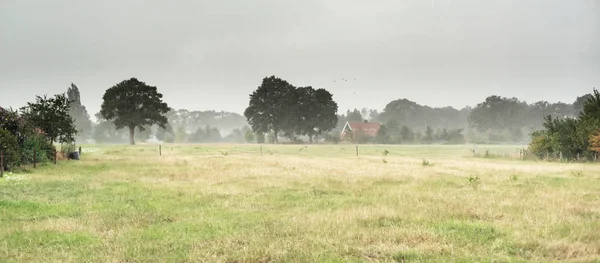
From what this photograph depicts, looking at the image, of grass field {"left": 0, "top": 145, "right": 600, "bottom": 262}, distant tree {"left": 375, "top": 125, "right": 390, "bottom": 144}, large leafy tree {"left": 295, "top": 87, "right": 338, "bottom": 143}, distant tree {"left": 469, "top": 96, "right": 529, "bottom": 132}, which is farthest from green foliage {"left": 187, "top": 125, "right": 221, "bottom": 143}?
grass field {"left": 0, "top": 145, "right": 600, "bottom": 262}

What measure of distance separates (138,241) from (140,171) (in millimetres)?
19644

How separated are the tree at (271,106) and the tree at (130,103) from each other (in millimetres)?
30719

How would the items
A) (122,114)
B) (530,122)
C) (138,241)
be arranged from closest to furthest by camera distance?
(138,241) < (122,114) < (530,122)

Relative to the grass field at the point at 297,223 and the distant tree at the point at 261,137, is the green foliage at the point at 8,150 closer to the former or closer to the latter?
the grass field at the point at 297,223

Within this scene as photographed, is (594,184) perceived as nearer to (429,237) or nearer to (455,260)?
(429,237)

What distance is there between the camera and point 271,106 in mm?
121062

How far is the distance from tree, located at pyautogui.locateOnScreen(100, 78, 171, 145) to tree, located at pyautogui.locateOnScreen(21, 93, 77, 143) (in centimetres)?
5545

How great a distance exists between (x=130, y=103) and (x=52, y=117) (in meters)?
59.4

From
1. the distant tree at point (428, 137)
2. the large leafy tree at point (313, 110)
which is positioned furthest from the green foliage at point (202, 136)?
the distant tree at point (428, 137)

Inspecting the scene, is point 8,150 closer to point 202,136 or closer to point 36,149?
point 36,149

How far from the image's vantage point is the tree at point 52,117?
125ft

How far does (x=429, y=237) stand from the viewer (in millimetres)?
9367

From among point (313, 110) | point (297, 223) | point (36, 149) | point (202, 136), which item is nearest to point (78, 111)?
point (202, 136)

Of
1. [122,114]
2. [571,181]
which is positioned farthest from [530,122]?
[571,181]
